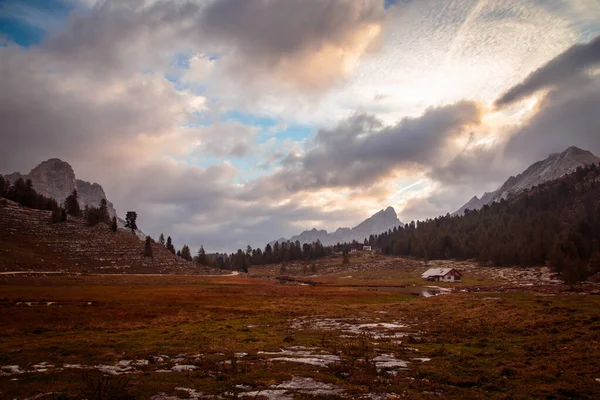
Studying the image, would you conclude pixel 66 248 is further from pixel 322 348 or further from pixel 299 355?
pixel 299 355

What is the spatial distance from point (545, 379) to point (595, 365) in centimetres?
467

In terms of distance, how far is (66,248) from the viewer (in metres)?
158

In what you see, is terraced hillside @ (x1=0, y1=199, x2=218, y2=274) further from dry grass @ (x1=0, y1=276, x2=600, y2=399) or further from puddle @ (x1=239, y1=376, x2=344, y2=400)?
puddle @ (x1=239, y1=376, x2=344, y2=400)

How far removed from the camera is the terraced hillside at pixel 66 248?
13320cm

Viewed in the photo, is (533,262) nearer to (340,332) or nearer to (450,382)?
(340,332)

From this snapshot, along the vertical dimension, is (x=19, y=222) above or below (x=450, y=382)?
above

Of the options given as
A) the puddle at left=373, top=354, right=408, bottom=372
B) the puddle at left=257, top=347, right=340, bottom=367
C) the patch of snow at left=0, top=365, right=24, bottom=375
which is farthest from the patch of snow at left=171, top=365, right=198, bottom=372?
the puddle at left=373, top=354, right=408, bottom=372

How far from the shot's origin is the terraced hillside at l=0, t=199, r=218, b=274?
13320 centimetres

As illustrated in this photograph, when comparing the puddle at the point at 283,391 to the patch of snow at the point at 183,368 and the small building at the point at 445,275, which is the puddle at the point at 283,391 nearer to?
the patch of snow at the point at 183,368

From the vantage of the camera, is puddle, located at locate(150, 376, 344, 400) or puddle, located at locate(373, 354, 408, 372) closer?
puddle, located at locate(150, 376, 344, 400)

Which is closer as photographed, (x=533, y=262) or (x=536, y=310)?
(x=536, y=310)

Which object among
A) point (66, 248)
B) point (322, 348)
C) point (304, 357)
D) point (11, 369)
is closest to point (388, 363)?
point (304, 357)

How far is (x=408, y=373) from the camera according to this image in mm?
20500

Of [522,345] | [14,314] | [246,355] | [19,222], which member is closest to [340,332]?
[246,355]
